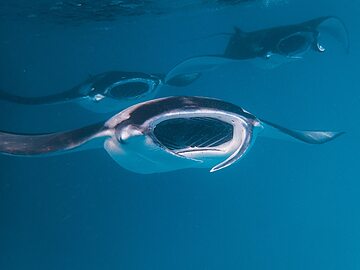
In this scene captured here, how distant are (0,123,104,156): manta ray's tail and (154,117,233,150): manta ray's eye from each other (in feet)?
1.58

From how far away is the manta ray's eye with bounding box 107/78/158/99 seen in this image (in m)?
6.60

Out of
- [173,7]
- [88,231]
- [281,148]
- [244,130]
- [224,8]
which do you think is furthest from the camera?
[281,148]

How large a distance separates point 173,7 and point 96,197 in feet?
26.2

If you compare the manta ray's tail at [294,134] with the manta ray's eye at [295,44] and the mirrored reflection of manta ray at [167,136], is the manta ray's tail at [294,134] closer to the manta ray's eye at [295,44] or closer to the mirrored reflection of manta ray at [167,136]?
the mirrored reflection of manta ray at [167,136]

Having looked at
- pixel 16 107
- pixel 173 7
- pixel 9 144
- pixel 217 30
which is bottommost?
pixel 9 144

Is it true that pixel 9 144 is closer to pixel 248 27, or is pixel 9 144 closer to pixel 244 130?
pixel 244 130

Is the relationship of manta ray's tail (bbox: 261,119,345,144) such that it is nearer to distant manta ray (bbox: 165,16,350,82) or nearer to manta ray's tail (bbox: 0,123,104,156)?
manta ray's tail (bbox: 0,123,104,156)

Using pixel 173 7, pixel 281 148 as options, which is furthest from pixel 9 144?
pixel 281 148

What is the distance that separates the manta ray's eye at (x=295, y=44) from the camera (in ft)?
23.4

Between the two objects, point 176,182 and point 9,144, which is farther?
point 176,182

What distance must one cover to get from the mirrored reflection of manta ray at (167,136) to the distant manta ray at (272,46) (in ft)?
14.1

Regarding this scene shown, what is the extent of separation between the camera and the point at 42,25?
1045cm

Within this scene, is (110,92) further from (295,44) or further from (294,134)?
(294,134)

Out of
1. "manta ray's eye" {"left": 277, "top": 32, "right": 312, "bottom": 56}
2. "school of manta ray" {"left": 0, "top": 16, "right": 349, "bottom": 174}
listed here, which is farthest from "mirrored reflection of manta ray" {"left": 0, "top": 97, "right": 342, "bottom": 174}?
"manta ray's eye" {"left": 277, "top": 32, "right": 312, "bottom": 56}
